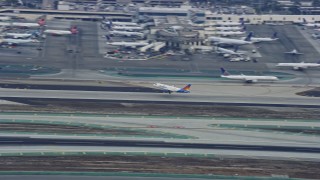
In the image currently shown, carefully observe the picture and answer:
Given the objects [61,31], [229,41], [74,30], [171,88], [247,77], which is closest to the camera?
[171,88]

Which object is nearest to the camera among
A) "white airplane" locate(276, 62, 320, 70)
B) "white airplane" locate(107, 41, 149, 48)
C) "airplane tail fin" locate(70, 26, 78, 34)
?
"white airplane" locate(276, 62, 320, 70)

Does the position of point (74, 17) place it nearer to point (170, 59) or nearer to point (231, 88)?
point (170, 59)

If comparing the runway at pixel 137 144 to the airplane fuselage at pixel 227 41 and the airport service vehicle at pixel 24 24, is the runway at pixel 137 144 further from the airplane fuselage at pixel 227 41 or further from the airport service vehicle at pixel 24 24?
the airport service vehicle at pixel 24 24

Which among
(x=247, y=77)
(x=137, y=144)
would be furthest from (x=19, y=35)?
(x=137, y=144)

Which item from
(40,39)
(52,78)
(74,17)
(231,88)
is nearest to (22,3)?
(74,17)

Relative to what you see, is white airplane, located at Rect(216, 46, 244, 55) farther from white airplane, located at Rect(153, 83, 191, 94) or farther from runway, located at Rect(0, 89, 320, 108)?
white airplane, located at Rect(153, 83, 191, 94)

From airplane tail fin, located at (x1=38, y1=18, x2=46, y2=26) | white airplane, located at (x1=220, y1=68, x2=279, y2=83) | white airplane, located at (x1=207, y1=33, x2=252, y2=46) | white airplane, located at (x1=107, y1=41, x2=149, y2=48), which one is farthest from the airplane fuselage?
airplane tail fin, located at (x1=38, y1=18, x2=46, y2=26)

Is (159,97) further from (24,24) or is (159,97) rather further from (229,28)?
(24,24)
